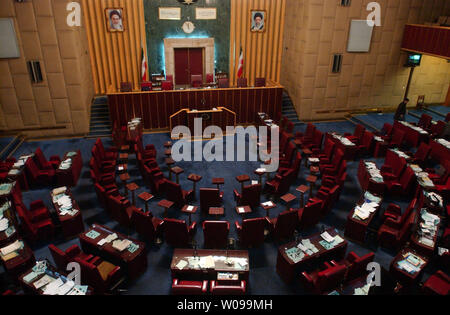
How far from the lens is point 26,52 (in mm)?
12305

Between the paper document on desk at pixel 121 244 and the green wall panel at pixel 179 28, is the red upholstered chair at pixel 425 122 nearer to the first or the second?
the green wall panel at pixel 179 28

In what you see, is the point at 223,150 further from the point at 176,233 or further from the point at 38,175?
the point at 38,175

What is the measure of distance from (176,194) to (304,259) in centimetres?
375

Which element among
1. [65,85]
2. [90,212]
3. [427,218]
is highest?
[65,85]

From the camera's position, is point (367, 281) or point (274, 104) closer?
point (367, 281)

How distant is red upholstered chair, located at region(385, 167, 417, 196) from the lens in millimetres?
9391

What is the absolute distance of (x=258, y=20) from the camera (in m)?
16.5

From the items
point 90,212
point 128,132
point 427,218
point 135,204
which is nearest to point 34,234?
point 90,212

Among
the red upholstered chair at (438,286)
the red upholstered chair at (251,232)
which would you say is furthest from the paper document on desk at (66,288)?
the red upholstered chair at (438,286)

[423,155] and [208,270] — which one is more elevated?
[423,155]

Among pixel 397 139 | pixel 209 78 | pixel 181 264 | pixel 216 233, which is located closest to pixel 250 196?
pixel 216 233

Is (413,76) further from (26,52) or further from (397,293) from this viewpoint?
(26,52)

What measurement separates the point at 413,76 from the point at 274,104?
7.35 m

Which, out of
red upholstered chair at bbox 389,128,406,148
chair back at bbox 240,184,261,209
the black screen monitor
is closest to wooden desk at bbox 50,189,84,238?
chair back at bbox 240,184,261,209
